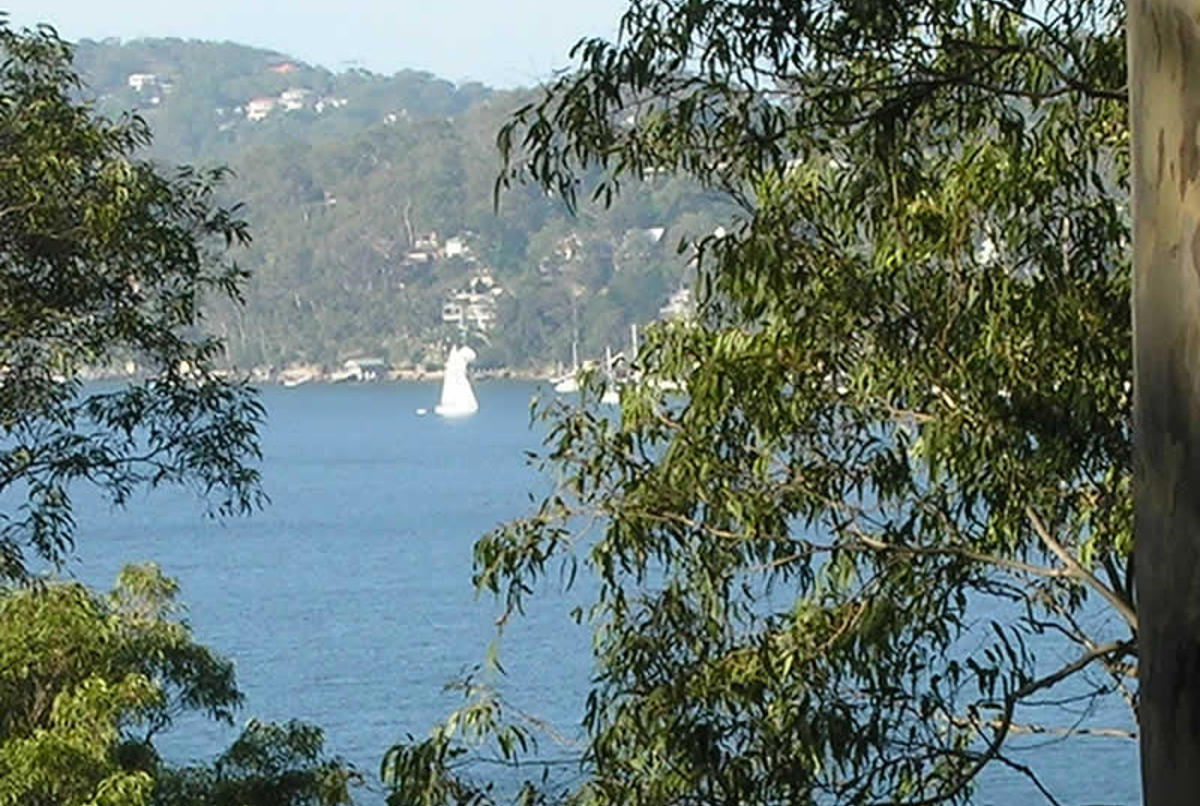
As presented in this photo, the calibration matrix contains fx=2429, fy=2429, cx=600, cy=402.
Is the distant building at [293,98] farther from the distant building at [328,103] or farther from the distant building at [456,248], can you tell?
the distant building at [456,248]

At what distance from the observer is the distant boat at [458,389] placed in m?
50.5

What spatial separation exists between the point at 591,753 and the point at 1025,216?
1237 mm

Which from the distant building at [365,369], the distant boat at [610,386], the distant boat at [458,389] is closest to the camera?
the distant boat at [610,386]

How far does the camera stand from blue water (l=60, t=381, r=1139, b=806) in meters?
16.4

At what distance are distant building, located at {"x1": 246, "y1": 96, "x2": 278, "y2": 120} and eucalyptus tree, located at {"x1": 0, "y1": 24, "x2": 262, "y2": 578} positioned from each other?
74850 mm

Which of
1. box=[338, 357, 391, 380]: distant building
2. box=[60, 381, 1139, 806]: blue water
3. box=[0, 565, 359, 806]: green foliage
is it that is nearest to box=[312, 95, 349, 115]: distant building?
box=[338, 357, 391, 380]: distant building

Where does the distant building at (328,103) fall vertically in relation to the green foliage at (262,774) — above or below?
above

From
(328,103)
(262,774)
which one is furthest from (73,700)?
(328,103)

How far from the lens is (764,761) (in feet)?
13.3

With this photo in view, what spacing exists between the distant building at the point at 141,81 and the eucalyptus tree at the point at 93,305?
71684mm

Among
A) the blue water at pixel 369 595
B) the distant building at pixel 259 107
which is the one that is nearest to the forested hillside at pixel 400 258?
the blue water at pixel 369 595

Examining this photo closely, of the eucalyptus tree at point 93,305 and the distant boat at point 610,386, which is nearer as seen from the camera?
the distant boat at point 610,386

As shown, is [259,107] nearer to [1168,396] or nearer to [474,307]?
[474,307]

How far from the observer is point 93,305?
7102 millimetres
